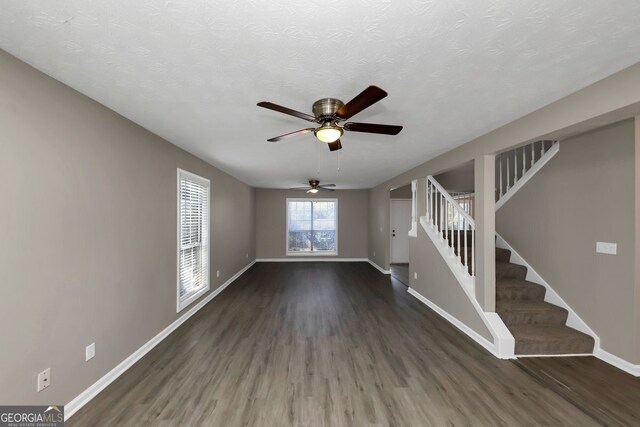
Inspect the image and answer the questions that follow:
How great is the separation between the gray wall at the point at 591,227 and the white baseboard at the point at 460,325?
3.41 feet

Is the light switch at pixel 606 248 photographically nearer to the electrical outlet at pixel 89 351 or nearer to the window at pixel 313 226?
the electrical outlet at pixel 89 351

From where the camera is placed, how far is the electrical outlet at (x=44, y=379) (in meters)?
1.65

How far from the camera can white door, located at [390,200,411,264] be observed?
25.0 ft

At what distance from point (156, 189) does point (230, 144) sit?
1.00 m

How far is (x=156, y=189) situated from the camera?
2900 mm

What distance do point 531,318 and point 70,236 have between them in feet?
14.9

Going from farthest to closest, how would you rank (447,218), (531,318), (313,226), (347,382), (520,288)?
(313,226) < (447,218) < (520,288) < (531,318) < (347,382)

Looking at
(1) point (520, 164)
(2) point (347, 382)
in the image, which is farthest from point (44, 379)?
(1) point (520, 164)

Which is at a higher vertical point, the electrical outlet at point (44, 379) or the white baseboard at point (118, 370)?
the electrical outlet at point (44, 379)

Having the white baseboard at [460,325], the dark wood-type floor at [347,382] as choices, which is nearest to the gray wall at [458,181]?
the white baseboard at [460,325]

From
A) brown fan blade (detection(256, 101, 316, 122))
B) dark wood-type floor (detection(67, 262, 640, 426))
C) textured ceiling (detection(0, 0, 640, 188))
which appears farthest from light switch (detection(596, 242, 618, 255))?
brown fan blade (detection(256, 101, 316, 122))

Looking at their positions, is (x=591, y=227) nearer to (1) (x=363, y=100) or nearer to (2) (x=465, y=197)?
(1) (x=363, y=100)

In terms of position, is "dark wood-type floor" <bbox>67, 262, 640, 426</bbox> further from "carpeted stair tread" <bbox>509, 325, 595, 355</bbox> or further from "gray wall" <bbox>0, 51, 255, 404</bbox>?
"gray wall" <bbox>0, 51, 255, 404</bbox>

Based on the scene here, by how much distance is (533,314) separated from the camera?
Answer: 115 inches
